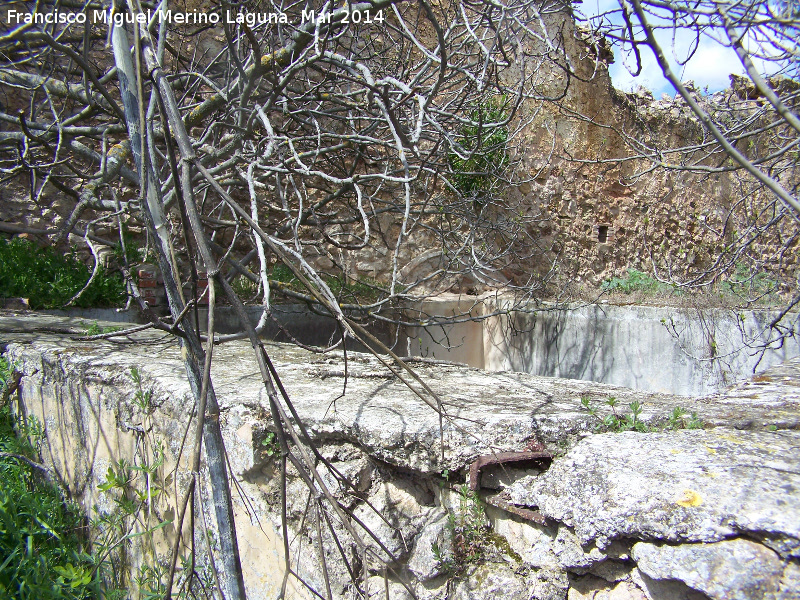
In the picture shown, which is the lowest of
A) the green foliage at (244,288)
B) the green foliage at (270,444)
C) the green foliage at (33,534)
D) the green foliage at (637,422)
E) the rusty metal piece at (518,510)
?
the green foliage at (33,534)

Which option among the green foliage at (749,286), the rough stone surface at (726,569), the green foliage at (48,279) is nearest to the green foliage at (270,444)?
the rough stone surface at (726,569)

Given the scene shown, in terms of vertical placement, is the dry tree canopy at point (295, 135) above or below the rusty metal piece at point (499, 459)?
above

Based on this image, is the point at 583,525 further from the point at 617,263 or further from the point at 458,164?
the point at 617,263

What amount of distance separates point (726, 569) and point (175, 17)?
4627 mm

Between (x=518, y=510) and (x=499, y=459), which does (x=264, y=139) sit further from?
(x=518, y=510)

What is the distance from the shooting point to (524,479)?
4.82 feet

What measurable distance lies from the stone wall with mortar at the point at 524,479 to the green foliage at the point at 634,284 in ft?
17.9

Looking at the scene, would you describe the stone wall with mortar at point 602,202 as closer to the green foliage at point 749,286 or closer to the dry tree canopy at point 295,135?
the dry tree canopy at point 295,135

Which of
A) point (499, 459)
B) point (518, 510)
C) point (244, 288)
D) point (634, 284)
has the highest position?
point (634, 284)

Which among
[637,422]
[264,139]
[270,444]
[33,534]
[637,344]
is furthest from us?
[637,344]

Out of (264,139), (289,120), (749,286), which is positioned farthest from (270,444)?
(749,286)

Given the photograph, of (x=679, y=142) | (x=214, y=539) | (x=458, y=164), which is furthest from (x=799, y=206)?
(x=679, y=142)

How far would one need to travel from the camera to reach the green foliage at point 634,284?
762cm

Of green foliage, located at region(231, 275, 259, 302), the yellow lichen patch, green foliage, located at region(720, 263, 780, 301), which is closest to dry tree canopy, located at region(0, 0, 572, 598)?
the yellow lichen patch
